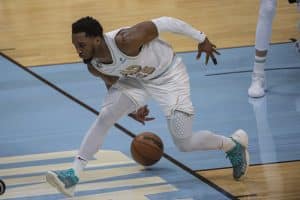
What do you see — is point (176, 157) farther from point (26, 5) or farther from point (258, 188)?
point (26, 5)

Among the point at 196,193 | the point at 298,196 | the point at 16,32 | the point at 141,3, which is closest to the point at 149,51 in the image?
the point at 196,193

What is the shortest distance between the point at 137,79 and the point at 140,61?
20 cm

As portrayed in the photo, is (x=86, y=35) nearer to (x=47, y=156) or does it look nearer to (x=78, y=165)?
(x=78, y=165)

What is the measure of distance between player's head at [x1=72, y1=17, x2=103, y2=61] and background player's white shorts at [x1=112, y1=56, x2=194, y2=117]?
1.30ft

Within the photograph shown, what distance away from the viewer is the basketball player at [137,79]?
15.4 feet

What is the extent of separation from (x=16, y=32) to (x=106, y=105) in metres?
5.28

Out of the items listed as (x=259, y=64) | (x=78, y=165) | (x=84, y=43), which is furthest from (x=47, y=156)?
(x=259, y=64)

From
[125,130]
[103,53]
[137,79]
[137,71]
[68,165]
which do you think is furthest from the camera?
[125,130]

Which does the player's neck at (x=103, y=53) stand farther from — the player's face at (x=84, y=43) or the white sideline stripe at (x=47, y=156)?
the white sideline stripe at (x=47, y=156)

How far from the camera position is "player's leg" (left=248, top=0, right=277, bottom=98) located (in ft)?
22.4

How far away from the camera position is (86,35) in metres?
4.64

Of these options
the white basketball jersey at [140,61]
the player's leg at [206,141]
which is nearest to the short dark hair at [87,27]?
the white basketball jersey at [140,61]

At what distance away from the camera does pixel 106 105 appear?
4926 millimetres

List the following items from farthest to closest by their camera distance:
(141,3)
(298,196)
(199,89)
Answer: (141,3)
(199,89)
(298,196)
